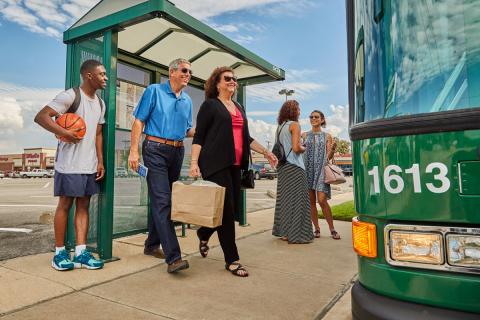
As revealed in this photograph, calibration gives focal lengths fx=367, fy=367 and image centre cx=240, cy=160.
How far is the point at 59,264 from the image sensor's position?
3252mm

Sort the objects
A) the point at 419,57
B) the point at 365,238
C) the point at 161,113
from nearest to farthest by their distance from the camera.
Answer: the point at 419,57
the point at 365,238
the point at 161,113

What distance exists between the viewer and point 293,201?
459 centimetres

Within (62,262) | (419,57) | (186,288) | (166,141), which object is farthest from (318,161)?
(419,57)

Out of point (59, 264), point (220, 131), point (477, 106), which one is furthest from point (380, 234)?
point (59, 264)

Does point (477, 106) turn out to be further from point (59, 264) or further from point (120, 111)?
point (120, 111)

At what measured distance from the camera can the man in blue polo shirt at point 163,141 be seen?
323 centimetres

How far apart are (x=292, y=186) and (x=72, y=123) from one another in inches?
103

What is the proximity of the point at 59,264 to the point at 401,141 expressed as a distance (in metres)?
3.02

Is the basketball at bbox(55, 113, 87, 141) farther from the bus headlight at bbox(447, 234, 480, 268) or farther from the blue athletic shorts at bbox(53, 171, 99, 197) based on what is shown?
the bus headlight at bbox(447, 234, 480, 268)

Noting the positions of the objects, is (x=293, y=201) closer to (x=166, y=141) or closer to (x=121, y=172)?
(x=166, y=141)

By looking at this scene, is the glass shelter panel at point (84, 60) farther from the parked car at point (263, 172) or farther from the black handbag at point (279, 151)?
the parked car at point (263, 172)

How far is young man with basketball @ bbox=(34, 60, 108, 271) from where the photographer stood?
3.24m

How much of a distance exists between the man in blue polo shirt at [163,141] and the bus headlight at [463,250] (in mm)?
2180

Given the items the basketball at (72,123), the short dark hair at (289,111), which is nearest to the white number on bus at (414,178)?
the basketball at (72,123)
